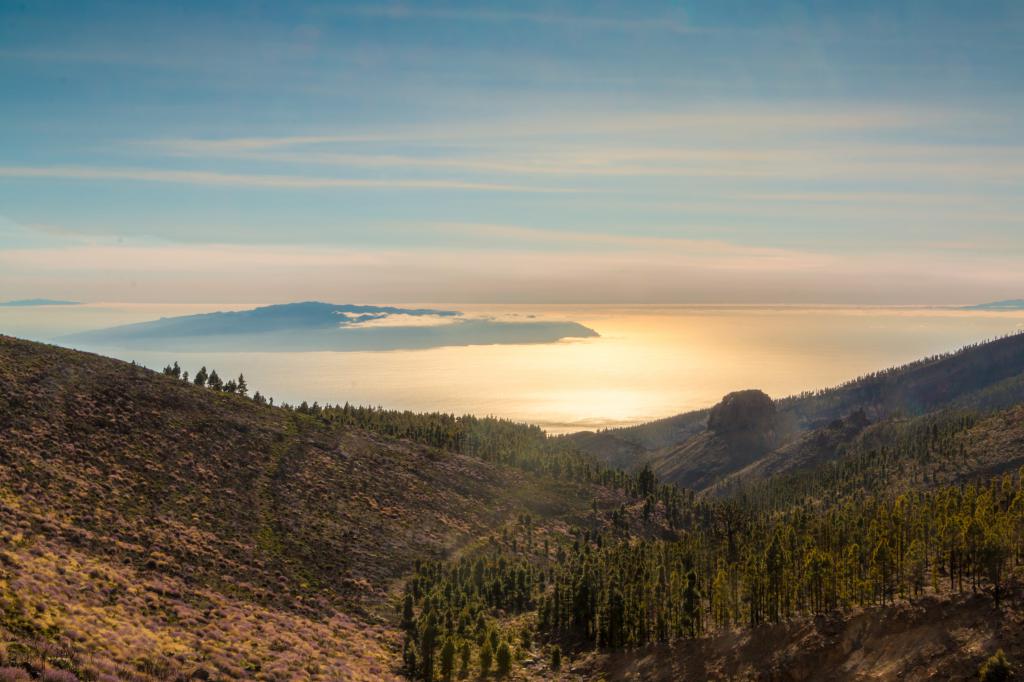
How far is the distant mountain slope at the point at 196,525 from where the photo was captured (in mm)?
51625

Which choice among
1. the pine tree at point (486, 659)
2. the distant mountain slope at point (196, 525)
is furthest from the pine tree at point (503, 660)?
the distant mountain slope at point (196, 525)

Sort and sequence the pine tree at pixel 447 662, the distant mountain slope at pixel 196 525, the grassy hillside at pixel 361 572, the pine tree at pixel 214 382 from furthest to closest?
1. the pine tree at pixel 214 382
2. the pine tree at pixel 447 662
3. the distant mountain slope at pixel 196 525
4. the grassy hillside at pixel 361 572

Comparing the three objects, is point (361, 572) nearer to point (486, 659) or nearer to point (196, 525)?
point (196, 525)

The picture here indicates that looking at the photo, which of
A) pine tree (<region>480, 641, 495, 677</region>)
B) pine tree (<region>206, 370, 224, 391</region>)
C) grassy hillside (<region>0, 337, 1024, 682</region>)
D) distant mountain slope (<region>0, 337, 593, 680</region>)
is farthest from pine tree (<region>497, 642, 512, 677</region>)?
pine tree (<region>206, 370, 224, 391</region>)

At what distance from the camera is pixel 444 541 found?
117m

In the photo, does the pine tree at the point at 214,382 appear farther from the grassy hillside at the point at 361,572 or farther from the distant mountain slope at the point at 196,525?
the grassy hillside at the point at 361,572

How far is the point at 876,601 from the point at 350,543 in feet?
243

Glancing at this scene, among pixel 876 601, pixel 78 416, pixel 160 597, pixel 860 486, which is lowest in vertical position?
pixel 860 486

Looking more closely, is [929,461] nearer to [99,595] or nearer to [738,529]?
[738,529]

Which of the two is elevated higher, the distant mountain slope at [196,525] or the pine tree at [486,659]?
the distant mountain slope at [196,525]

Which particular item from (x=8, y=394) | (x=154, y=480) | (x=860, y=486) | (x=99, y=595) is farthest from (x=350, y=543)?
(x=860, y=486)

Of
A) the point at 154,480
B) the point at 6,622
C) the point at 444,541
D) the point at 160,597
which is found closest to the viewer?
the point at 6,622

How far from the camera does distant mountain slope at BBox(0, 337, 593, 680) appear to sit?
51.6 meters

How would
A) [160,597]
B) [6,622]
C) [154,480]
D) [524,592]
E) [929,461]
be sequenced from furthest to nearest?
[929,461] < [524,592] < [154,480] < [160,597] < [6,622]
